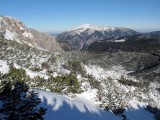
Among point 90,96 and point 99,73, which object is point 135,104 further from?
point 99,73

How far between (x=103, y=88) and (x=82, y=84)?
182 cm

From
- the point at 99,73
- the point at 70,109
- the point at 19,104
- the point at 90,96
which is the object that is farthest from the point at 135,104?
the point at 19,104

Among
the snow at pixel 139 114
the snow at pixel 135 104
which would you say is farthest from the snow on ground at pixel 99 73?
the snow at pixel 139 114

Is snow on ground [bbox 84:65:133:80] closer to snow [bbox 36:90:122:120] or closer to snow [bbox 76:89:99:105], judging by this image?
snow [bbox 76:89:99:105]

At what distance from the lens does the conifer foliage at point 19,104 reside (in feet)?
38.1

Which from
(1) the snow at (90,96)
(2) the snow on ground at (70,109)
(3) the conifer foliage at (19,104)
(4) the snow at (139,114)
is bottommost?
(4) the snow at (139,114)

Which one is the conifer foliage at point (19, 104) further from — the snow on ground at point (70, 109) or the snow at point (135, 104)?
the snow at point (135, 104)

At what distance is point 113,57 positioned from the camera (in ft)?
213

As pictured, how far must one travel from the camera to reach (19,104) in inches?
500

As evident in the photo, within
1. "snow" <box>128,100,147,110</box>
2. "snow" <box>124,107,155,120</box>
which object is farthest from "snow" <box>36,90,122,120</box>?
"snow" <box>128,100,147,110</box>

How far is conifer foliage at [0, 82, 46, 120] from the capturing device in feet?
38.1

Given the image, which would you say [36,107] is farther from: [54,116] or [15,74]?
[15,74]

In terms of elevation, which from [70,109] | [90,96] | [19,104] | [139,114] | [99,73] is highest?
[19,104]

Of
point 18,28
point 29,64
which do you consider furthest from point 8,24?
point 29,64
